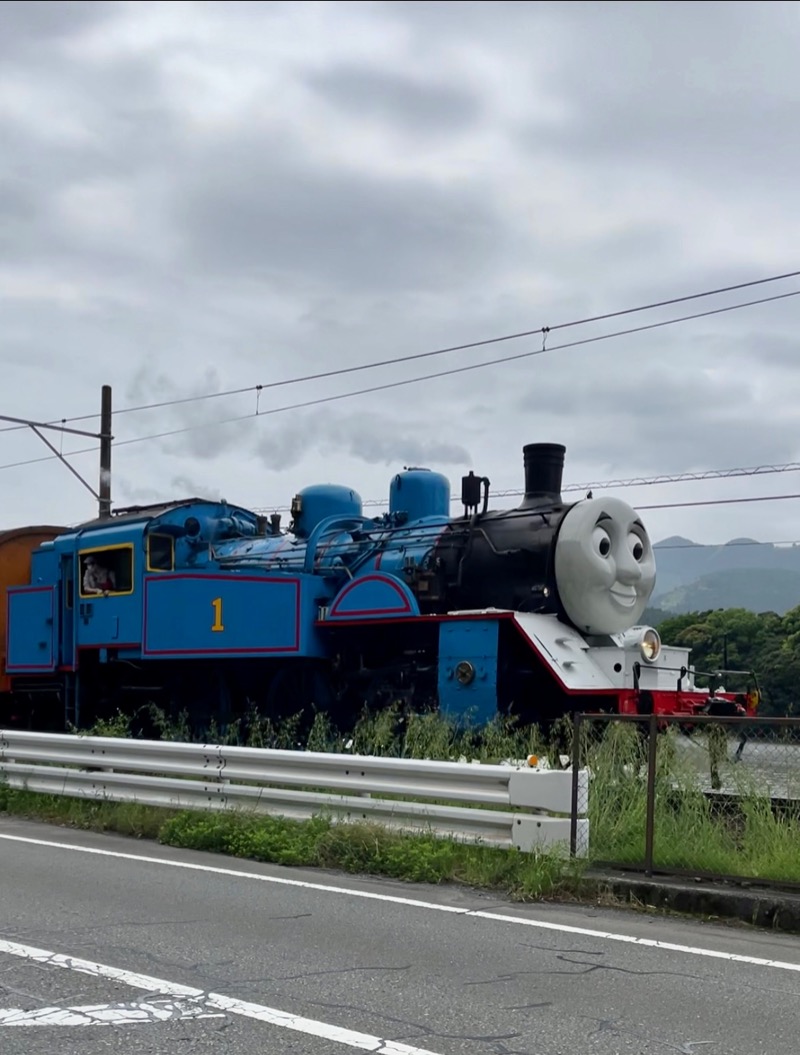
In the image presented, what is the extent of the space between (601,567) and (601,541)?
43 centimetres

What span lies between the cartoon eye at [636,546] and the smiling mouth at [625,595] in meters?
0.47

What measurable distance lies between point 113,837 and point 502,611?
16.1 feet

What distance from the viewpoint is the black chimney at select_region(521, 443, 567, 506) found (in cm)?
1458

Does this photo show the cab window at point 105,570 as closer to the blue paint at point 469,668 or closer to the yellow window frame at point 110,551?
the yellow window frame at point 110,551

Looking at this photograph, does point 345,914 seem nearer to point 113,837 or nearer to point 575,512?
point 113,837

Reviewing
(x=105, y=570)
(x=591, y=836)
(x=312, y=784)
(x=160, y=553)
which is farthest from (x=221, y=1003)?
(x=105, y=570)

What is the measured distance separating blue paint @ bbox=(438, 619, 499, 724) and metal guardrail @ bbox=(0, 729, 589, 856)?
3.50 m

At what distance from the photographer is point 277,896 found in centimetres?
767

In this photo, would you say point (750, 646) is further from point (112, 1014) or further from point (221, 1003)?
point (112, 1014)

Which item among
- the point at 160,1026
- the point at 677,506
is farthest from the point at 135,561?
the point at 160,1026

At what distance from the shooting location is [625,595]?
14.3 metres

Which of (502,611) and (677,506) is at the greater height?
(677,506)

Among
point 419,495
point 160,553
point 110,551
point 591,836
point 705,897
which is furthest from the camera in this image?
point 110,551

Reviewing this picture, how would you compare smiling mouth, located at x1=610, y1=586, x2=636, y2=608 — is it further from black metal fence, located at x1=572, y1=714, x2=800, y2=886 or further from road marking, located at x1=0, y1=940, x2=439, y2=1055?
road marking, located at x1=0, y1=940, x2=439, y2=1055
